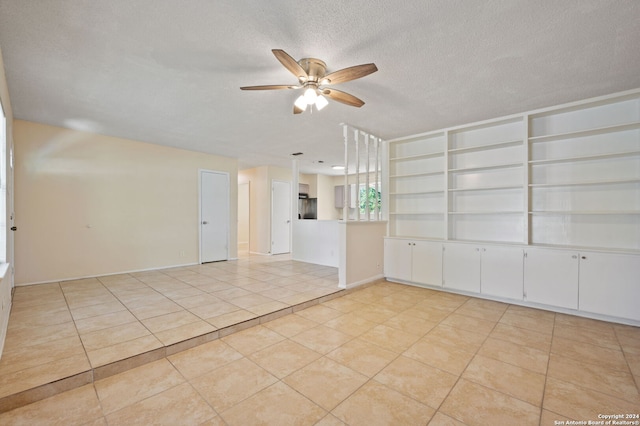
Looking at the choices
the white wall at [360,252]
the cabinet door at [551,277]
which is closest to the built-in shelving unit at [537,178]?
the cabinet door at [551,277]

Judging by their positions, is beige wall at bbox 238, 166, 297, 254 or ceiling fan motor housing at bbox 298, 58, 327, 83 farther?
beige wall at bbox 238, 166, 297, 254

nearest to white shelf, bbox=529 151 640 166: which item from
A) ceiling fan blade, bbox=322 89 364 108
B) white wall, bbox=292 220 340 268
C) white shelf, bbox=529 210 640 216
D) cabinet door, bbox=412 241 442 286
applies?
white shelf, bbox=529 210 640 216

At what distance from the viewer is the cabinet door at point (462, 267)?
4.00m

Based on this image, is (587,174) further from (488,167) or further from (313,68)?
(313,68)

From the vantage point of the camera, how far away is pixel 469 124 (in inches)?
161

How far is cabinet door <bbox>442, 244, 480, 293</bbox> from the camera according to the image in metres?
4.00

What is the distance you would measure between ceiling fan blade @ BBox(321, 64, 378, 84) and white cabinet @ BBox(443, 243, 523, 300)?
120 inches

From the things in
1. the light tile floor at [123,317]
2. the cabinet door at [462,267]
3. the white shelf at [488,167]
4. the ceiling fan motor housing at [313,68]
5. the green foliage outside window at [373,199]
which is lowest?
the light tile floor at [123,317]

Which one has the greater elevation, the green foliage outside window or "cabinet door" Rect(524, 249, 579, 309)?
the green foliage outside window

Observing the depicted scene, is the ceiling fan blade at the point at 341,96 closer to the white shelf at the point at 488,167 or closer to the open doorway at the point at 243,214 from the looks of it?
the white shelf at the point at 488,167

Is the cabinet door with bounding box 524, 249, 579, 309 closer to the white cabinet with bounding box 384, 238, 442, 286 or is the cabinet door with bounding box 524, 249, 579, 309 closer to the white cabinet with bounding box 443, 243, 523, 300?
the white cabinet with bounding box 443, 243, 523, 300

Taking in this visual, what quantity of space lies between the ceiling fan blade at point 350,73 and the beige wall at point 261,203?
5.42 m

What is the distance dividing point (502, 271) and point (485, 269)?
203 millimetres

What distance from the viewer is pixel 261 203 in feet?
25.6
